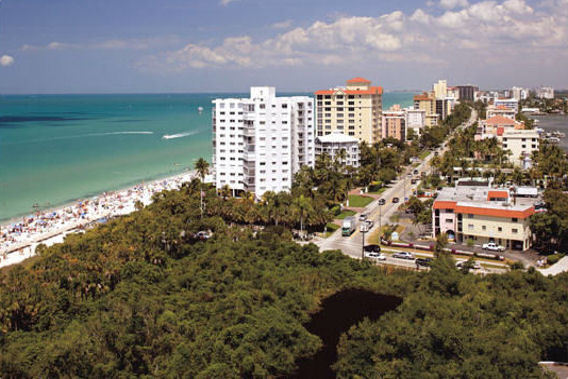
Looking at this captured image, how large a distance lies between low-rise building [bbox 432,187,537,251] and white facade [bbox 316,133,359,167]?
90.9 feet

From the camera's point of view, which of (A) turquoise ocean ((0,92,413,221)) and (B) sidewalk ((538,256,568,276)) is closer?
(B) sidewalk ((538,256,568,276))

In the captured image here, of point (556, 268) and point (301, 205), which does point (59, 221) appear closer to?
point (301, 205)

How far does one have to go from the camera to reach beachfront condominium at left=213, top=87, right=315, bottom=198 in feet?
170

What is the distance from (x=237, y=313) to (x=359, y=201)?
3369 centimetres

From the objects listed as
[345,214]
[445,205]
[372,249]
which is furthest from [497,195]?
[345,214]

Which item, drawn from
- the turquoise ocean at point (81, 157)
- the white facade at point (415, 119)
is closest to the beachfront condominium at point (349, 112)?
the turquoise ocean at point (81, 157)

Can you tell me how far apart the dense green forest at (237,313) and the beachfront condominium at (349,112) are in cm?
5330

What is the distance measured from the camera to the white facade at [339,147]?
225 feet

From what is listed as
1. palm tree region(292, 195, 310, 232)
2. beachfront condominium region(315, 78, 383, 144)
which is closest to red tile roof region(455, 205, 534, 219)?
palm tree region(292, 195, 310, 232)

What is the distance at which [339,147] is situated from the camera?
68.6 meters

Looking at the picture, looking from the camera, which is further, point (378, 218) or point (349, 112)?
point (349, 112)

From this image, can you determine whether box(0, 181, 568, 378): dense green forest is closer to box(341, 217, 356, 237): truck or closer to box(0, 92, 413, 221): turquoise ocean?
box(341, 217, 356, 237): truck

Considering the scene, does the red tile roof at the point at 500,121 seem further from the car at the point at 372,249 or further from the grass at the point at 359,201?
the car at the point at 372,249

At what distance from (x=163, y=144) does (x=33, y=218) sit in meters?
59.3
